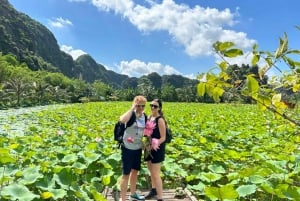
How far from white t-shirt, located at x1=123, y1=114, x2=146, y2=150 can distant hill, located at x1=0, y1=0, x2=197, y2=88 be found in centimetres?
6674

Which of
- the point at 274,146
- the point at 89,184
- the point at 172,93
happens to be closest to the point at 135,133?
the point at 89,184

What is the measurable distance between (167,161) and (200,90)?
4.52 m

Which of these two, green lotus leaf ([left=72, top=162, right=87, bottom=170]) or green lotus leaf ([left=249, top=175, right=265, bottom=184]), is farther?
green lotus leaf ([left=72, top=162, right=87, bottom=170])

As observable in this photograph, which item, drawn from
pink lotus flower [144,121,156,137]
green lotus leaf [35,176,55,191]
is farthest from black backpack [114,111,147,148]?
green lotus leaf [35,176,55,191]

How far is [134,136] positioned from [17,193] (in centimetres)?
134

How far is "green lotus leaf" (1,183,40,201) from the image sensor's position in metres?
2.87

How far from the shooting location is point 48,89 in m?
39.2

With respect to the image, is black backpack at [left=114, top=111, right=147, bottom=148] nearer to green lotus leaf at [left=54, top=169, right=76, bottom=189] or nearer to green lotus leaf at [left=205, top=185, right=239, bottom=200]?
green lotus leaf at [left=54, top=169, right=76, bottom=189]

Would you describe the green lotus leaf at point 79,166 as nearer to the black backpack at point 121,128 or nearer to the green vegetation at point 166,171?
the green vegetation at point 166,171

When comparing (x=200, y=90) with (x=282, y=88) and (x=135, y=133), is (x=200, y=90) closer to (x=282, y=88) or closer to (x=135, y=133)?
(x=282, y=88)

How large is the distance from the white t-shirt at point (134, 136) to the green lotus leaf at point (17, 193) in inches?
46.9

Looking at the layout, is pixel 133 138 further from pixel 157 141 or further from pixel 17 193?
pixel 17 193

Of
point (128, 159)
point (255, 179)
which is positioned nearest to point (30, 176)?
point (128, 159)

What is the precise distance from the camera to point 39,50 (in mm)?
105875
